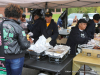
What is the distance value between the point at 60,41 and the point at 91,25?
1.67 meters

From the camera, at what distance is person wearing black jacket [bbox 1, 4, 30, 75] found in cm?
147

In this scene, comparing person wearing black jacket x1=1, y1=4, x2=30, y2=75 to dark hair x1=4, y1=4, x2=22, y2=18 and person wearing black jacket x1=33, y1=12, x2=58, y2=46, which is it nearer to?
dark hair x1=4, y1=4, x2=22, y2=18

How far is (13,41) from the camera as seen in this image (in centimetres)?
151

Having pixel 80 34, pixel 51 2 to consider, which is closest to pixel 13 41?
pixel 80 34

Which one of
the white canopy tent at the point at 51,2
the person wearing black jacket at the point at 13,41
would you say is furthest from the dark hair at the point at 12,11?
the white canopy tent at the point at 51,2

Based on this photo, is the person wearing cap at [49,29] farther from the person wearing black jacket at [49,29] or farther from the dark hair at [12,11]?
the dark hair at [12,11]

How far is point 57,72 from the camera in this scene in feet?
5.32

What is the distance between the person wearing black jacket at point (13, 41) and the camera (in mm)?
1472

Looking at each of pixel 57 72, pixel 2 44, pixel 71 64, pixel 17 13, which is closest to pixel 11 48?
pixel 2 44

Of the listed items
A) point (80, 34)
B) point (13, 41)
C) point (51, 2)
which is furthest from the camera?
point (51, 2)

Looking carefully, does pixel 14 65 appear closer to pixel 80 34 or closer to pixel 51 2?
pixel 80 34

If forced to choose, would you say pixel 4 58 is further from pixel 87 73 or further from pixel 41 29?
pixel 87 73

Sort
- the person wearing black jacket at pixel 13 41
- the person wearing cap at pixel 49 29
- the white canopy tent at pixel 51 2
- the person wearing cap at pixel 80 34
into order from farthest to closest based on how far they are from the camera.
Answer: the white canopy tent at pixel 51 2 → the person wearing cap at pixel 49 29 → the person wearing cap at pixel 80 34 → the person wearing black jacket at pixel 13 41

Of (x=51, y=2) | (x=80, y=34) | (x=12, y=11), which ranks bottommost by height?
(x=80, y=34)
